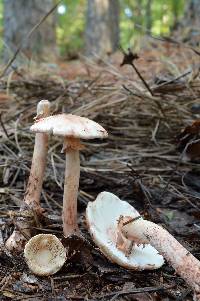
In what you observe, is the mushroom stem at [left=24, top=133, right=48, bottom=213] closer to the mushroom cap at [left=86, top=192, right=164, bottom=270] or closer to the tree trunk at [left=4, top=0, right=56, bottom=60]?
the mushroom cap at [left=86, top=192, right=164, bottom=270]

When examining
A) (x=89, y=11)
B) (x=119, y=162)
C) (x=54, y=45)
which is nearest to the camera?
(x=119, y=162)

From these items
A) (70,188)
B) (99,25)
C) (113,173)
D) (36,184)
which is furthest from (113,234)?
(99,25)

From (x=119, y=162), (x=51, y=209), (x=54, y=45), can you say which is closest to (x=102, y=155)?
(x=119, y=162)

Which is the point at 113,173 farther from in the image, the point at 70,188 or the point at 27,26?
the point at 27,26

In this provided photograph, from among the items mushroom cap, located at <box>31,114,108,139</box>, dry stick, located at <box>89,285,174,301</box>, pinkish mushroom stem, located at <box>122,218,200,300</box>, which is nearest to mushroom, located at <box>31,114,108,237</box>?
mushroom cap, located at <box>31,114,108,139</box>

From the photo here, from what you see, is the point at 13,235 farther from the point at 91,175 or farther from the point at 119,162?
the point at 119,162

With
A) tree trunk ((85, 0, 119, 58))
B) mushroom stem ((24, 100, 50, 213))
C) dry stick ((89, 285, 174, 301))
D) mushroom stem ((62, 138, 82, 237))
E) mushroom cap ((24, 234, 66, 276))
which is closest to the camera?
dry stick ((89, 285, 174, 301))
